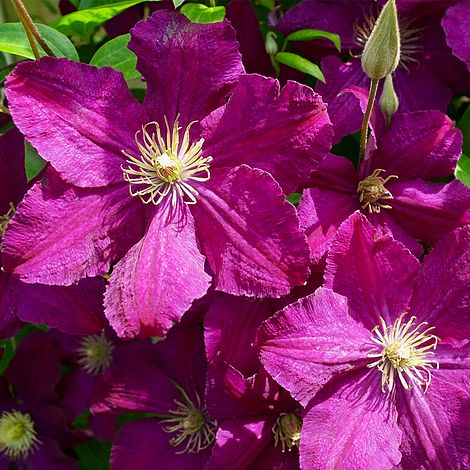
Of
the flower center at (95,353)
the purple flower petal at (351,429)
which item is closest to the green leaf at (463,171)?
the purple flower petal at (351,429)

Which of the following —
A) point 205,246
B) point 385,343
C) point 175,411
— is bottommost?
point 175,411

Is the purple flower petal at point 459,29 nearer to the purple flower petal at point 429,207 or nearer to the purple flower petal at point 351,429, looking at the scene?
the purple flower petal at point 429,207

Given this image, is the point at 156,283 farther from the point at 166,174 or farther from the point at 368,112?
the point at 368,112

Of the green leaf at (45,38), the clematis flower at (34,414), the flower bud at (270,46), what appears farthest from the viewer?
the clematis flower at (34,414)

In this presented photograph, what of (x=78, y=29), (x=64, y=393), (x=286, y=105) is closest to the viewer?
(x=286, y=105)

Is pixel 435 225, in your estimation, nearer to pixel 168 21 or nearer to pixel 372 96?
pixel 372 96

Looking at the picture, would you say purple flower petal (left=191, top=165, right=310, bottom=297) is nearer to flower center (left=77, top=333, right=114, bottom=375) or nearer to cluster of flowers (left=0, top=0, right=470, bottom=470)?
cluster of flowers (left=0, top=0, right=470, bottom=470)

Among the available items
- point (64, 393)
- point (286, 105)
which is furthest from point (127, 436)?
point (286, 105)
